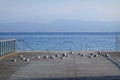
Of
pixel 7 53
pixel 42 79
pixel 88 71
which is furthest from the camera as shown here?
pixel 7 53

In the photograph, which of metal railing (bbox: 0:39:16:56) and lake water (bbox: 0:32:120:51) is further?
lake water (bbox: 0:32:120:51)

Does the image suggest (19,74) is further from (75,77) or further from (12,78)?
(75,77)

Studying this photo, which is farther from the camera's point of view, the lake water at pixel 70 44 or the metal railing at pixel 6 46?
the lake water at pixel 70 44

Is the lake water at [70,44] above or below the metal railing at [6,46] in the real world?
below

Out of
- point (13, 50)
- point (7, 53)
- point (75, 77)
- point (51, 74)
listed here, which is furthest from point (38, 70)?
point (13, 50)

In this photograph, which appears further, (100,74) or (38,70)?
(38,70)

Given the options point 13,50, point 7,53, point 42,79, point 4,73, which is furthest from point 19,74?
point 13,50

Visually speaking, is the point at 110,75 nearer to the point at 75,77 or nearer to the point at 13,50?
the point at 75,77

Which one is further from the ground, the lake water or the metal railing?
the metal railing

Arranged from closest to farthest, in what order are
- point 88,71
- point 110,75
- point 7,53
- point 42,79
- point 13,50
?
point 42,79 → point 110,75 → point 88,71 → point 7,53 → point 13,50

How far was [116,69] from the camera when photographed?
1695 cm

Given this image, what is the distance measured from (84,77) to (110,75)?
112cm

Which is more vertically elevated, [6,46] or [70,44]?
[6,46]

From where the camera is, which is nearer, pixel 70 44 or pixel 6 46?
pixel 6 46
